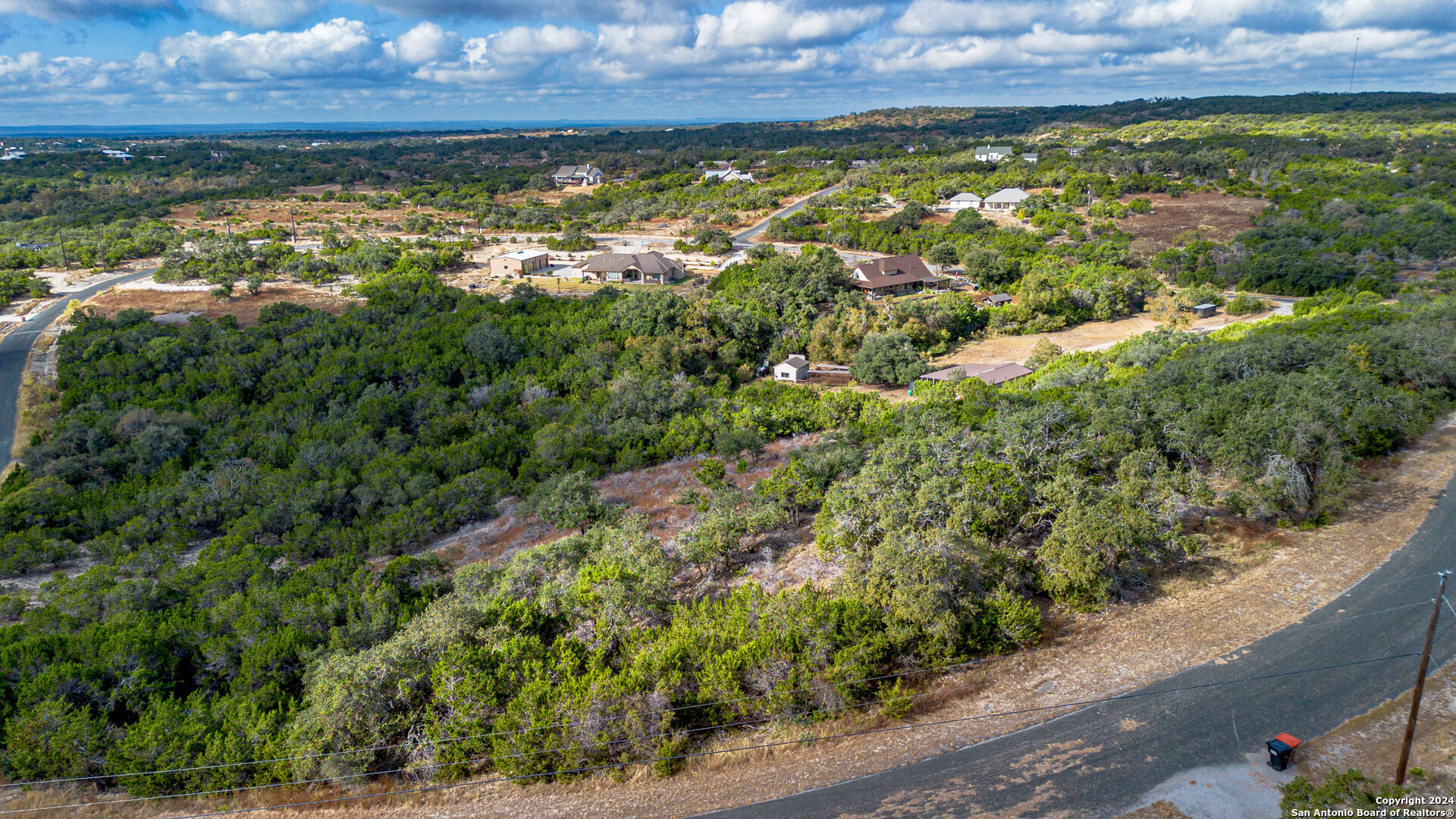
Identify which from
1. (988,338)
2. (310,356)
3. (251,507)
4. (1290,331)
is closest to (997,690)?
(251,507)

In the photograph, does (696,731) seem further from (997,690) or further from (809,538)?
(809,538)

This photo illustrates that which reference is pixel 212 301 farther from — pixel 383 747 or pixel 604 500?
pixel 383 747

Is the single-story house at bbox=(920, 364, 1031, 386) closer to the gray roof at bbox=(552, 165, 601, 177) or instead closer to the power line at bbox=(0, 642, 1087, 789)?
the power line at bbox=(0, 642, 1087, 789)

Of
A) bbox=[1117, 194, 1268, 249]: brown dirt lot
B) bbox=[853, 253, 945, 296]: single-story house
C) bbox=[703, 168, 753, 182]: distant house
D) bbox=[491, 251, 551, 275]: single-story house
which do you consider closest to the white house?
bbox=[1117, 194, 1268, 249]: brown dirt lot

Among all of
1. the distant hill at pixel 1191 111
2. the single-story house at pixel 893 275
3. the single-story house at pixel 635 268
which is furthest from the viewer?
the distant hill at pixel 1191 111

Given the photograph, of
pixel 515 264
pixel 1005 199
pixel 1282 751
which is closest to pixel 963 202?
pixel 1005 199

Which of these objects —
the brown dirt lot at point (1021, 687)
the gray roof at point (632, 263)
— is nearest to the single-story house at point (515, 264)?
the gray roof at point (632, 263)

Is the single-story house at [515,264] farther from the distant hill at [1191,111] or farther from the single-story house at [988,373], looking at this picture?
the distant hill at [1191,111]
